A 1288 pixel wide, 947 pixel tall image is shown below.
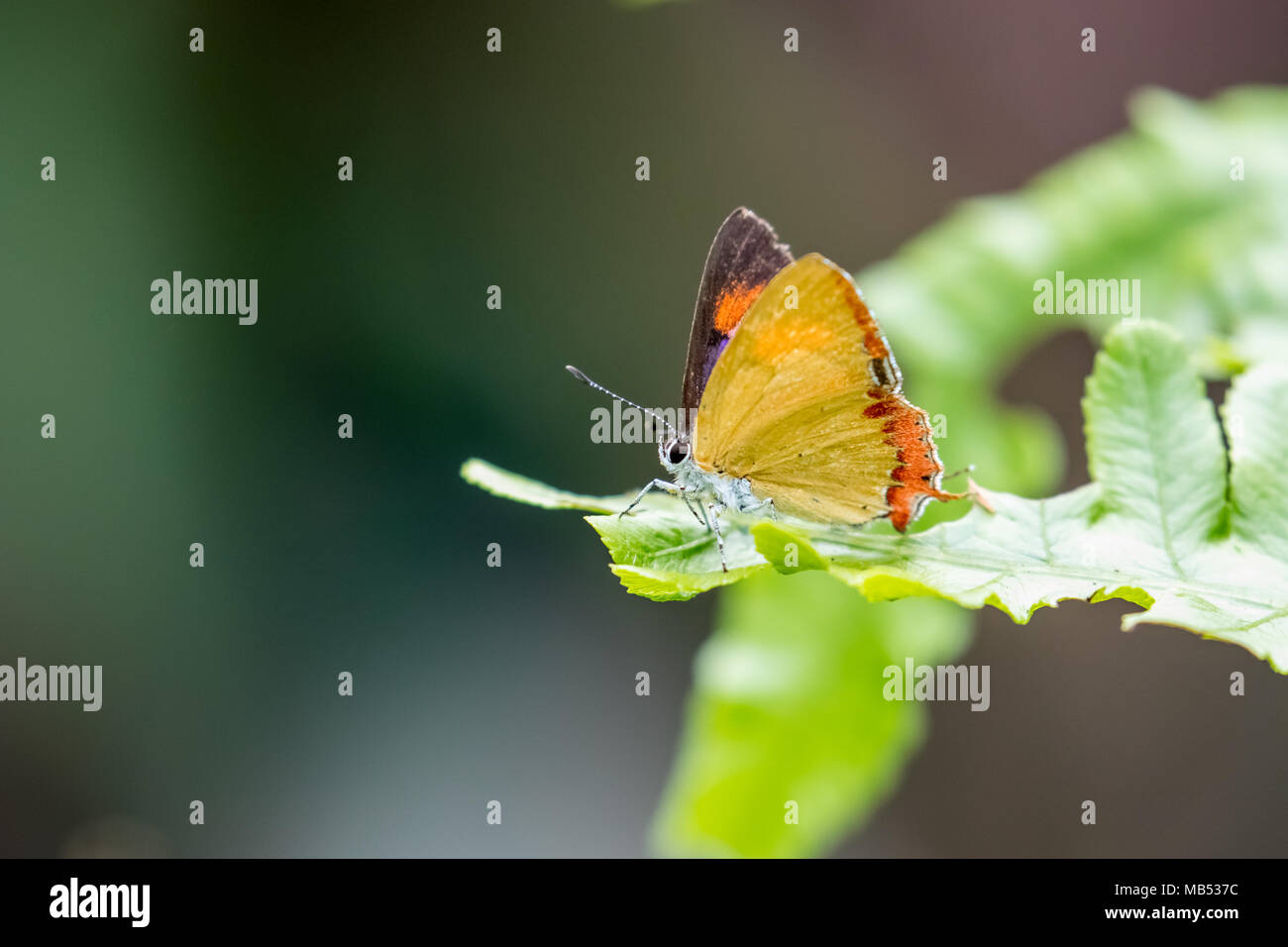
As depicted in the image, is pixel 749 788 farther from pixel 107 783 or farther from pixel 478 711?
pixel 107 783

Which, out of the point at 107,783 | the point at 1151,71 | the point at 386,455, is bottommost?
the point at 107,783

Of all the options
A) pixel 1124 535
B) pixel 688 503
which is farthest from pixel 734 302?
pixel 1124 535

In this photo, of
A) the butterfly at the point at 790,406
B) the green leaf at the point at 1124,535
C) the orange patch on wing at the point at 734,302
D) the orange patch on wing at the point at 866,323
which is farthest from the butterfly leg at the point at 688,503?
the orange patch on wing at the point at 866,323

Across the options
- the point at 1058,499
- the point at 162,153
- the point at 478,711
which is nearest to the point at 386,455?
the point at 478,711

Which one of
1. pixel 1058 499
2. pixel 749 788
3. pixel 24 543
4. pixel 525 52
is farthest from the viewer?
pixel 525 52

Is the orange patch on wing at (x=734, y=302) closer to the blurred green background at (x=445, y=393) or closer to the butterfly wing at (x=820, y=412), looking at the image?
the butterfly wing at (x=820, y=412)

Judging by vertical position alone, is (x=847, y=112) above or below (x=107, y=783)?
above
